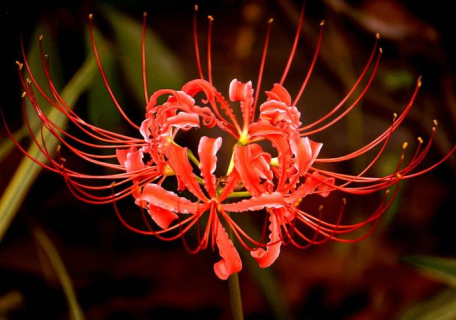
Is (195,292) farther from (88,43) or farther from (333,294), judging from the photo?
(88,43)

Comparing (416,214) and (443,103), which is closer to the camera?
(443,103)

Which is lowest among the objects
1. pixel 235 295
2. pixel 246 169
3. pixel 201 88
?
pixel 235 295

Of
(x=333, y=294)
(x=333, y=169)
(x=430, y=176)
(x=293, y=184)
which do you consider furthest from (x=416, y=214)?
(x=293, y=184)

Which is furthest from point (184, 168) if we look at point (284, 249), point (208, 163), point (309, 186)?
point (284, 249)

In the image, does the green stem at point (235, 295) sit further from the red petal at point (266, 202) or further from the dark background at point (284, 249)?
the dark background at point (284, 249)

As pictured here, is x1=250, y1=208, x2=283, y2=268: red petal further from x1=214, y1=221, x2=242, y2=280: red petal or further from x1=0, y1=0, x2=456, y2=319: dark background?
x1=0, y1=0, x2=456, y2=319: dark background

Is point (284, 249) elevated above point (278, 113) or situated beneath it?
elevated above

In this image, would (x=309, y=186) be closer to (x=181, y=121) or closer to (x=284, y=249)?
(x=181, y=121)
